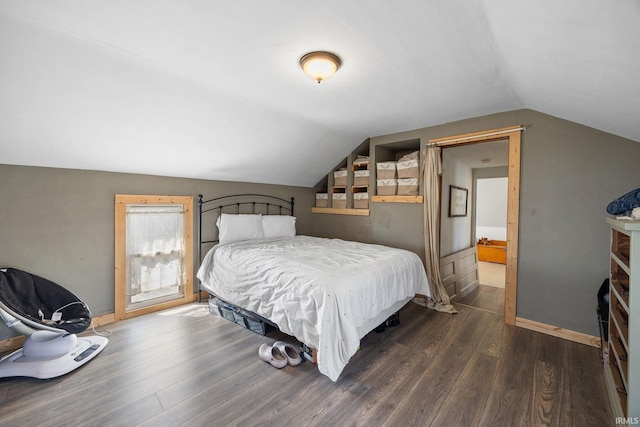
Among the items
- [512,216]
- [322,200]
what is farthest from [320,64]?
[322,200]

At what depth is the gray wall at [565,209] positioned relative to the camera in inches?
97.9

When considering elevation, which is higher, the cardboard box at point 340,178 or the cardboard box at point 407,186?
the cardboard box at point 340,178

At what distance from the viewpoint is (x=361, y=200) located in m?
4.41

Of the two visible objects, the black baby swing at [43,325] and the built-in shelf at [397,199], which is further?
the built-in shelf at [397,199]

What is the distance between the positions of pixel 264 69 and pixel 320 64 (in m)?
0.50

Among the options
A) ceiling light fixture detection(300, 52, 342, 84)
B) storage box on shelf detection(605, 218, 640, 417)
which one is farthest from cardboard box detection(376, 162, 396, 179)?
storage box on shelf detection(605, 218, 640, 417)

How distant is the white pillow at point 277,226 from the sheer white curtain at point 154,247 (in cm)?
111

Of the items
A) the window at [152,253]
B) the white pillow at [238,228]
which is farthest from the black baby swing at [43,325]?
the white pillow at [238,228]

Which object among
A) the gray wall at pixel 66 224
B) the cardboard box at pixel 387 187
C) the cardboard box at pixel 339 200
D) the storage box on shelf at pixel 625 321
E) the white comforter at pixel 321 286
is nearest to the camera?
the storage box on shelf at pixel 625 321

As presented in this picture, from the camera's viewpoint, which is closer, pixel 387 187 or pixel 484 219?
pixel 387 187

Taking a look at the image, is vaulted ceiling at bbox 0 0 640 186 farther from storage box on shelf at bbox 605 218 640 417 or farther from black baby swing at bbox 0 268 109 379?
black baby swing at bbox 0 268 109 379

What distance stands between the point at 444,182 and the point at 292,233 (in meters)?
2.40

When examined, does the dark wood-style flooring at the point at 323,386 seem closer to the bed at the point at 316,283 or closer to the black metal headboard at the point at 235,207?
the bed at the point at 316,283

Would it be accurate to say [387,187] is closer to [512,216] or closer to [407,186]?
[407,186]
